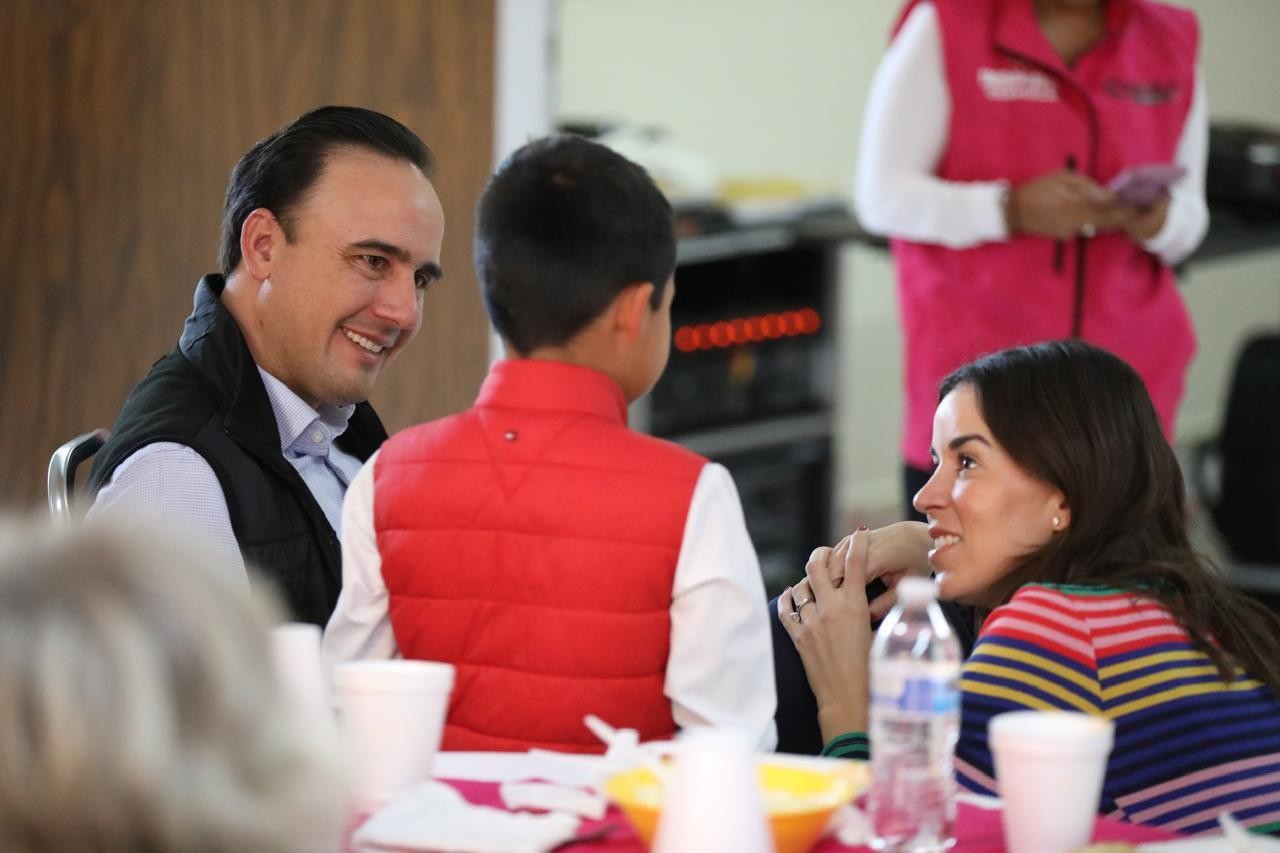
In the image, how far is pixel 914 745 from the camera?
1277mm

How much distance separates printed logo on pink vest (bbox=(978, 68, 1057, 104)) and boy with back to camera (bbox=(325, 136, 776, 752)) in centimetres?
147

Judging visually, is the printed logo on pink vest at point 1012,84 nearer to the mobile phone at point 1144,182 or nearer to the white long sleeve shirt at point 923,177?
the white long sleeve shirt at point 923,177

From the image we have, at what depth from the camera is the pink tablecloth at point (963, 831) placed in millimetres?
1268

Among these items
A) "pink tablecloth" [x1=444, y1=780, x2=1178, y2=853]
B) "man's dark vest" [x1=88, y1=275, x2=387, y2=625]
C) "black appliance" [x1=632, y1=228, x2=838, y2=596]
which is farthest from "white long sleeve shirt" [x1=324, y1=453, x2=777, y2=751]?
"black appliance" [x1=632, y1=228, x2=838, y2=596]

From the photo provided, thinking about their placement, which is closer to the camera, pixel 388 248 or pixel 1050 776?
pixel 1050 776

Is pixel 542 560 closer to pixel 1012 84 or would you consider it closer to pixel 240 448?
pixel 240 448

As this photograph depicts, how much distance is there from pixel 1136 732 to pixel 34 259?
2260 mm

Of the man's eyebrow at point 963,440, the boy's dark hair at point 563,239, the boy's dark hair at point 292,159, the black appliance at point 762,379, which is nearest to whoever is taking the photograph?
the boy's dark hair at point 563,239

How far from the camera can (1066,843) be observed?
123cm

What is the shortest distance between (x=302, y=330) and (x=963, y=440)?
0.82 m

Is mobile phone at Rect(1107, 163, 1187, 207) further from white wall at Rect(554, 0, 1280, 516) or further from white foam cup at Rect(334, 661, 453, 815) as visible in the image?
white wall at Rect(554, 0, 1280, 516)

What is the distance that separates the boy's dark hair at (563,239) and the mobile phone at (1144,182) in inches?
58.0

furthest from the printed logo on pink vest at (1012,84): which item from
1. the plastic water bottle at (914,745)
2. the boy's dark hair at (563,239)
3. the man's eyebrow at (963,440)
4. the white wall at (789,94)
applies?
the white wall at (789,94)

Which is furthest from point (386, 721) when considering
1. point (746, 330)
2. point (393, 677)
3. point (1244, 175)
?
point (1244, 175)
